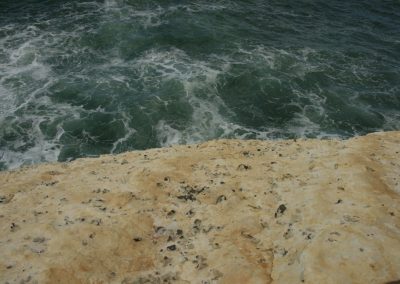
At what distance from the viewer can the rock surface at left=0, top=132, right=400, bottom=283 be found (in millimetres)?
11148

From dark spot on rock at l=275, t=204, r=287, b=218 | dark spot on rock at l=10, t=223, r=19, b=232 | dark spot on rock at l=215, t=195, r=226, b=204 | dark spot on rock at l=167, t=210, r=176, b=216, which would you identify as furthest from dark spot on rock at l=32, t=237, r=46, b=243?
dark spot on rock at l=275, t=204, r=287, b=218

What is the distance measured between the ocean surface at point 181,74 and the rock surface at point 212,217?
304 inches

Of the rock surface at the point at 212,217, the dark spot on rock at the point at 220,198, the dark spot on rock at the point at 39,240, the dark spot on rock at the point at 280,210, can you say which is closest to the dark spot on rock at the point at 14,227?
the rock surface at the point at 212,217

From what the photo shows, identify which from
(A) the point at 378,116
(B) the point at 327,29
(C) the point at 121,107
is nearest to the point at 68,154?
(C) the point at 121,107

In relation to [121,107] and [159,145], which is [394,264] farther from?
[121,107]

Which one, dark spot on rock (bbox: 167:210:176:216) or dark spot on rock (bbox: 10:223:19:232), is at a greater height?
dark spot on rock (bbox: 10:223:19:232)

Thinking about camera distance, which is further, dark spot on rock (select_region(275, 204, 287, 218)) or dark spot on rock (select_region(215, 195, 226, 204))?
dark spot on rock (select_region(215, 195, 226, 204))

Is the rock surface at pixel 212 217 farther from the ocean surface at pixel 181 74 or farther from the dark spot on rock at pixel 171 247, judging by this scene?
the ocean surface at pixel 181 74

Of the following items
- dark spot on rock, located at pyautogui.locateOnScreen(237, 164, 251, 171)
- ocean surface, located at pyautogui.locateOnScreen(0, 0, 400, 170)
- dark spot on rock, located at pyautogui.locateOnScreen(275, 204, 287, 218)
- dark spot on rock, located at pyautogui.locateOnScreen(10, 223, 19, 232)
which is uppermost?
dark spot on rock, located at pyautogui.locateOnScreen(275, 204, 287, 218)

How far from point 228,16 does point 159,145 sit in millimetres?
18654

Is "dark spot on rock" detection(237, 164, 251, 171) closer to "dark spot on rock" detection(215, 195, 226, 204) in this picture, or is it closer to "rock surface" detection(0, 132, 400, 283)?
"rock surface" detection(0, 132, 400, 283)

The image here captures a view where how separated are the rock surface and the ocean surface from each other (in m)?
7.73

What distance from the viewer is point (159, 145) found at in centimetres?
2442

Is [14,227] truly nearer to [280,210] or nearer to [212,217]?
[212,217]
